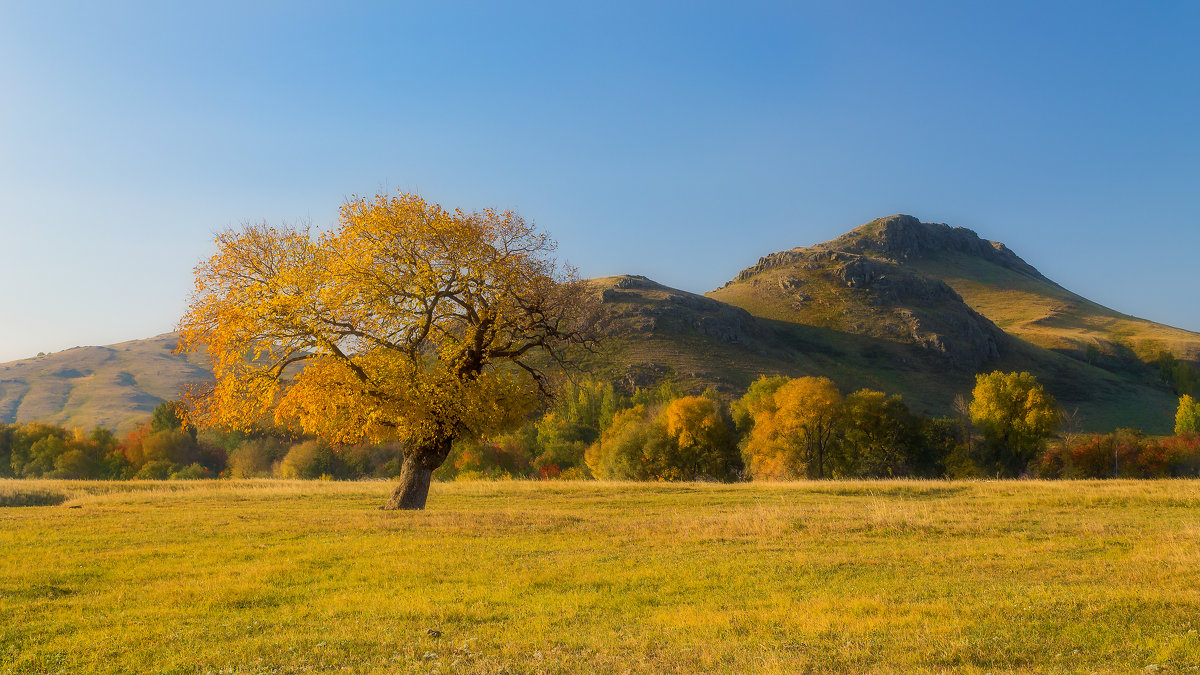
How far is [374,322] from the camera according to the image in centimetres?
2541

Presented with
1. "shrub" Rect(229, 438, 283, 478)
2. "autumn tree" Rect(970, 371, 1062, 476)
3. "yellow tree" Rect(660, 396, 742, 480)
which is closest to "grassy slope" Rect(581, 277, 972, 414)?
"yellow tree" Rect(660, 396, 742, 480)

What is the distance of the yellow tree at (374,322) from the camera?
24.5 meters

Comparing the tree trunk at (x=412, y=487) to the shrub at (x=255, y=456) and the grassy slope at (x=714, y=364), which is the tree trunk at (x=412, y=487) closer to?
the shrub at (x=255, y=456)

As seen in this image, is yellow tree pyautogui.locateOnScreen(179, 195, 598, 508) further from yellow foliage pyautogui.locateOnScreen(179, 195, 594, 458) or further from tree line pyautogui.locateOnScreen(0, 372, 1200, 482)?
tree line pyautogui.locateOnScreen(0, 372, 1200, 482)

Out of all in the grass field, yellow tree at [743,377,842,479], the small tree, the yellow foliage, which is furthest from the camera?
the small tree

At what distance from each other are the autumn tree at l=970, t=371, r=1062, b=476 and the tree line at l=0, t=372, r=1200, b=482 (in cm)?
17

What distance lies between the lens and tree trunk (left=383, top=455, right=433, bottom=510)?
28266mm

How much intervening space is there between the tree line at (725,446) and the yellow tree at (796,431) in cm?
16

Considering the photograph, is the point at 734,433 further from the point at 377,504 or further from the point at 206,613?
the point at 206,613

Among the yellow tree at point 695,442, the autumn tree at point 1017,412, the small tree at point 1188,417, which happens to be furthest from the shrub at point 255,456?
the small tree at point 1188,417

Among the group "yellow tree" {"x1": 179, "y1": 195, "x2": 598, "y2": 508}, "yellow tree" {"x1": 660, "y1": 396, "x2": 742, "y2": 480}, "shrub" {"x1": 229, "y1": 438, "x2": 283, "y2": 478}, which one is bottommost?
"shrub" {"x1": 229, "y1": 438, "x2": 283, "y2": 478}

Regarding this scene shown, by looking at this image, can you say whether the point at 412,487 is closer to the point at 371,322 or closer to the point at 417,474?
the point at 417,474

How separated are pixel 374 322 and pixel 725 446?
71.1 meters

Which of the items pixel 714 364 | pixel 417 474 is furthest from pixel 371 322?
pixel 714 364
